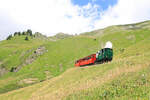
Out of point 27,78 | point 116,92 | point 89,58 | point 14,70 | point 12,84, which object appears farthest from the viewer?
point 14,70

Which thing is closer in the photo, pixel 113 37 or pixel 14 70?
pixel 14 70

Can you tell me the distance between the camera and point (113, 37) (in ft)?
465

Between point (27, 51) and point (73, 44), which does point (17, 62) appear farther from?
point (73, 44)

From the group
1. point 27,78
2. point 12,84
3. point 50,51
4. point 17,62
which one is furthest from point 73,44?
point 12,84

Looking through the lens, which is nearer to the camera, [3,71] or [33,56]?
[3,71]

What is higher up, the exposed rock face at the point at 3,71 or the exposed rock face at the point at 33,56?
the exposed rock face at the point at 33,56

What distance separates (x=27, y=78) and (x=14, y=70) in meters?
29.4

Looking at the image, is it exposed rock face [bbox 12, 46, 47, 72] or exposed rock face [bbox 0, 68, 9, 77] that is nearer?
exposed rock face [bbox 12, 46, 47, 72]

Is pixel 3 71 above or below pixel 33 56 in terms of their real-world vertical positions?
below

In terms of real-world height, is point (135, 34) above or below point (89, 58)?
above

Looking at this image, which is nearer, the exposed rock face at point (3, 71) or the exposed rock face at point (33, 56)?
the exposed rock face at point (33, 56)

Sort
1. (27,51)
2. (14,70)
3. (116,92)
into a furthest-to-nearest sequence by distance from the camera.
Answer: (27,51)
(14,70)
(116,92)

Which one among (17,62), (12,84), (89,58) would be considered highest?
(89,58)

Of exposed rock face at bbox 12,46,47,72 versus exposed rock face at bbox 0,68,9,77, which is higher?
exposed rock face at bbox 12,46,47,72
